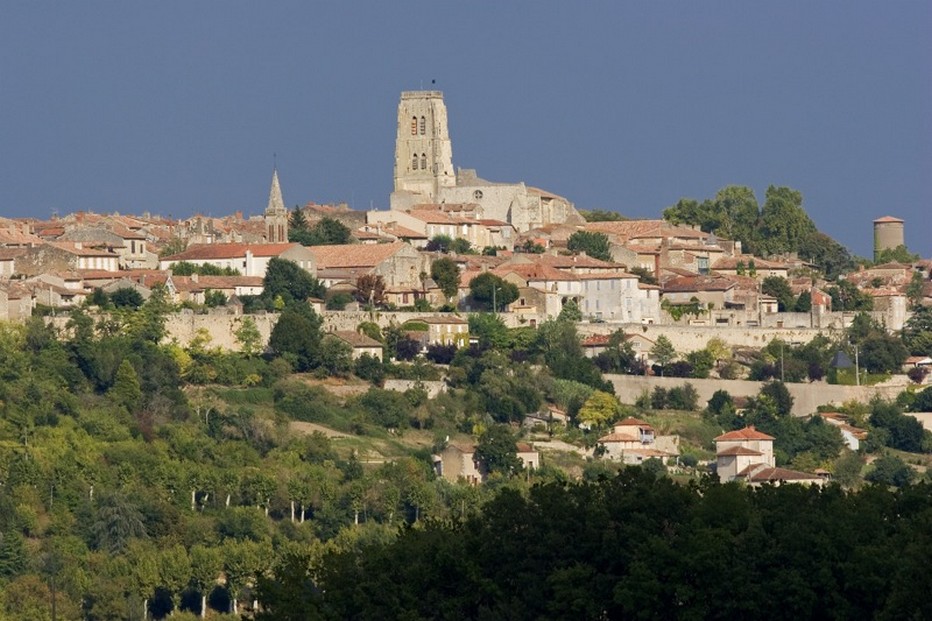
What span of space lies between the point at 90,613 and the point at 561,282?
24144 mm

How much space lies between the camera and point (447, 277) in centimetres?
7406

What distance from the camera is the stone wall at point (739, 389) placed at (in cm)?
7019

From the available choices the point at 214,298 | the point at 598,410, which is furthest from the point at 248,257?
the point at 598,410

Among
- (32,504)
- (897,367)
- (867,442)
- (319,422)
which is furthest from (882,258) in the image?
(32,504)

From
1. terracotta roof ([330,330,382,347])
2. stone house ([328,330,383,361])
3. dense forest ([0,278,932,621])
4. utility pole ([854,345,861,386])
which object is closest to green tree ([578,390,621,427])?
dense forest ([0,278,932,621])

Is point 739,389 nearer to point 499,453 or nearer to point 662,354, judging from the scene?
point 662,354

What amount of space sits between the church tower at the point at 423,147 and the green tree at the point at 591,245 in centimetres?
796

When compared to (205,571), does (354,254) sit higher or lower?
higher

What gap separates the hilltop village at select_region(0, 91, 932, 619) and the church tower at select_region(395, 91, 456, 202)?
369mm

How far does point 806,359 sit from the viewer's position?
73000 millimetres

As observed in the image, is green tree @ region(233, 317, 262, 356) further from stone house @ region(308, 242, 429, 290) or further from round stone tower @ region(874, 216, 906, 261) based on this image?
round stone tower @ region(874, 216, 906, 261)

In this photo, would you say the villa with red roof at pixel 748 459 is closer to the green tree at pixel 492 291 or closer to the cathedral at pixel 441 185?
the green tree at pixel 492 291

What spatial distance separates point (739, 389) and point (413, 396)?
8.49 m

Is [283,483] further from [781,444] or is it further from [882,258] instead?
[882,258]
